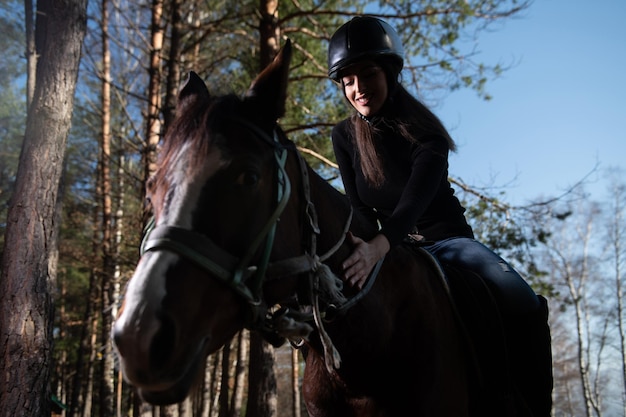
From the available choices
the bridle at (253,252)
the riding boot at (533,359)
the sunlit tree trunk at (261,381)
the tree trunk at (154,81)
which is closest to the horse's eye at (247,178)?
the bridle at (253,252)

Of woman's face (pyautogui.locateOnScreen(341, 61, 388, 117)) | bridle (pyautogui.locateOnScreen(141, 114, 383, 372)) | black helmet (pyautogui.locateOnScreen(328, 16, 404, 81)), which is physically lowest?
bridle (pyautogui.locateOnScreen(141, 114, 383, 372))

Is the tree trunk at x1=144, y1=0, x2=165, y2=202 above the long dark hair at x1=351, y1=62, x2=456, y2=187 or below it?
above

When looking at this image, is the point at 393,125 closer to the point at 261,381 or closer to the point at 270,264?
the point at 270,264

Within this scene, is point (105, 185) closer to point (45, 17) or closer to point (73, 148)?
point (73, 148)

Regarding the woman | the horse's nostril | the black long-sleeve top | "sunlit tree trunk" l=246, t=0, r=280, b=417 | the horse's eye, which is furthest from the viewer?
"sunlit tree trunk" l=246, t=0, r=280, b=417

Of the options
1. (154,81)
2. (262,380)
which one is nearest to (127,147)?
(154,81)

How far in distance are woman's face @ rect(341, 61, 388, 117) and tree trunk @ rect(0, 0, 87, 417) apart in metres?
3.84

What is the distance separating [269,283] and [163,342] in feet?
1.58

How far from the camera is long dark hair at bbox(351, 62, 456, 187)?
2.63 metres

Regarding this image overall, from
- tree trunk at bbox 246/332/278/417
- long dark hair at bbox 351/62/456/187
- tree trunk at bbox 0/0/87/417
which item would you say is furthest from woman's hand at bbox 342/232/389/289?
tree trunk at bbox 246/332/278/417

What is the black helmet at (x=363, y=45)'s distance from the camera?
2.69 meters

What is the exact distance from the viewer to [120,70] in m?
18.1

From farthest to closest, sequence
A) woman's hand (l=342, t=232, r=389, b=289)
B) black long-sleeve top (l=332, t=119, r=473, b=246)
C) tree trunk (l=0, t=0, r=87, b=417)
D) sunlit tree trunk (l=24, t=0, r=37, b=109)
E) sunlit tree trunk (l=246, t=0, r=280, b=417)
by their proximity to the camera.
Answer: sunlit tree trunk (l=246, t=0, r=280, b=417), sunlit tree trunk (l=24, t=0, r=37, b=109), tree trunk (l=0, t=0, r=87, b=417), black long-sleeve top (l=332, t=119, r=473, b=246), woman's hand (l=342, t=232, r=389, b=289)

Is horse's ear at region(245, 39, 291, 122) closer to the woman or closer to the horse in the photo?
the horse
